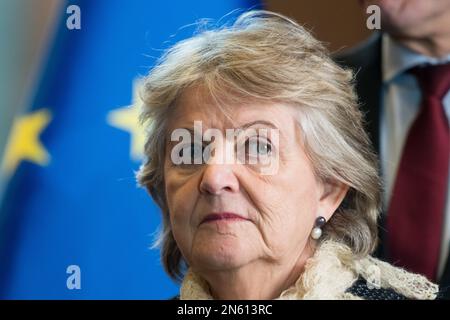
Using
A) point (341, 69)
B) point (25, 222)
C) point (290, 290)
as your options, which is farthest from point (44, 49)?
point (290, 290)

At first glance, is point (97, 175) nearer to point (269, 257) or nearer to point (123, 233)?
point (123, 233)

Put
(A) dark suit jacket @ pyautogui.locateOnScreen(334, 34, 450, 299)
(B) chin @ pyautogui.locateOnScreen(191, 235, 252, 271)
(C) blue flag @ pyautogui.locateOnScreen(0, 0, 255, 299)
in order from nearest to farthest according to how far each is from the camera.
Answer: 1. (B) chin @ pyautogui.locateOnScreen(191, 235, 252, 271)
2. (A) dark suit jacket @ pyautogui.locateOnScreen(334, 34, 450, 299)
3. (C) blue flag @ pyautogui.locateOnScreen(0, 0, 255, 299)

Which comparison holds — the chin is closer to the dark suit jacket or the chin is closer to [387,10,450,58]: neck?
the dark suit jacket

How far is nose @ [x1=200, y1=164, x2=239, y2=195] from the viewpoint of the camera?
51.1 inches

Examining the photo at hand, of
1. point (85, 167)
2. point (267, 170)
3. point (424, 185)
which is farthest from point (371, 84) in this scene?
point (85, 167)

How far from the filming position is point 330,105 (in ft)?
4.34

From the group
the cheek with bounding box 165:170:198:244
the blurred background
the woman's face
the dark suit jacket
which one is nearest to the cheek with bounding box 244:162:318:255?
the woman's face

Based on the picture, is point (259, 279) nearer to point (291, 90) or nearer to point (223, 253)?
point (223, 253)

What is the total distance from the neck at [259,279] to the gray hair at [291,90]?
0.09 metres

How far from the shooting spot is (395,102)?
1.52 metres

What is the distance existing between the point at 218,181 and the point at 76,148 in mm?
543

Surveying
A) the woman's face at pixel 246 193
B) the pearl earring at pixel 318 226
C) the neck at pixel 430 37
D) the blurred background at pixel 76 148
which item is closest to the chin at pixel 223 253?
the woman's face at pixel 246 193

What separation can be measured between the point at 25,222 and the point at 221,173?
65cm

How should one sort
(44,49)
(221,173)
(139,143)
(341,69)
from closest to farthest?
(221,173) → (341,69) → (139,143) → (44,49)
